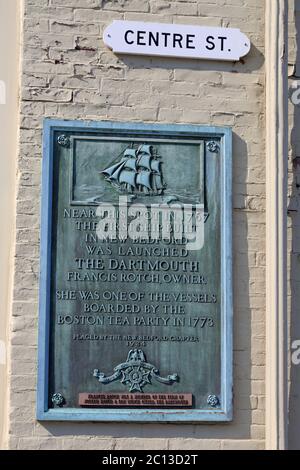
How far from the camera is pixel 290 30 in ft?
19.0

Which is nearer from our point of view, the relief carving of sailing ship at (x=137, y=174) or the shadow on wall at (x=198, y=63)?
the relief carving of sailing ship at (x=137, y=174)

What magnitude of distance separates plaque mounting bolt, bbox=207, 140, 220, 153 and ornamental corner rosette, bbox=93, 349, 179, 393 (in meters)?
1.23

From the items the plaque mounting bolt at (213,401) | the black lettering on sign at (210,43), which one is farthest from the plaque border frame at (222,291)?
the black lettering on sign at (210,43)

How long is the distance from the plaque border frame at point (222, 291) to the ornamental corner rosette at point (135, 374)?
0.15 meters

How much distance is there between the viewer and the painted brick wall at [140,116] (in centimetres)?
533

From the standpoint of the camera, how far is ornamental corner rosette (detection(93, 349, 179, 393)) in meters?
5.35

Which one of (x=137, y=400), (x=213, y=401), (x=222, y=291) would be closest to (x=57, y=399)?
(x=137, y=400)

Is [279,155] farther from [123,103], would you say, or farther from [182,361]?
[182,361]

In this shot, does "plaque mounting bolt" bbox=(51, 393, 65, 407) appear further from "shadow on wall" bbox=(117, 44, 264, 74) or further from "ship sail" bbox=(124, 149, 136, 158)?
"shadow on wall" bbox=(117, 44, 264, 74)

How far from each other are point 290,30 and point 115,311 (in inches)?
77.7

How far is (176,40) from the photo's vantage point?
5668 millimetres

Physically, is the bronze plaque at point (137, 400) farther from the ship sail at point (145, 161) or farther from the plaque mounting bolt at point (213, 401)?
the ship sail at point (145, 161)

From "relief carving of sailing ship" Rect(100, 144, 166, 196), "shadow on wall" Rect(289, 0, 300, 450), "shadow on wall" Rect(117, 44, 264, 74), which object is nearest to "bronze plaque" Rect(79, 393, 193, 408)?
"shadow on wall" Rect(289, 0, 300, 450)
